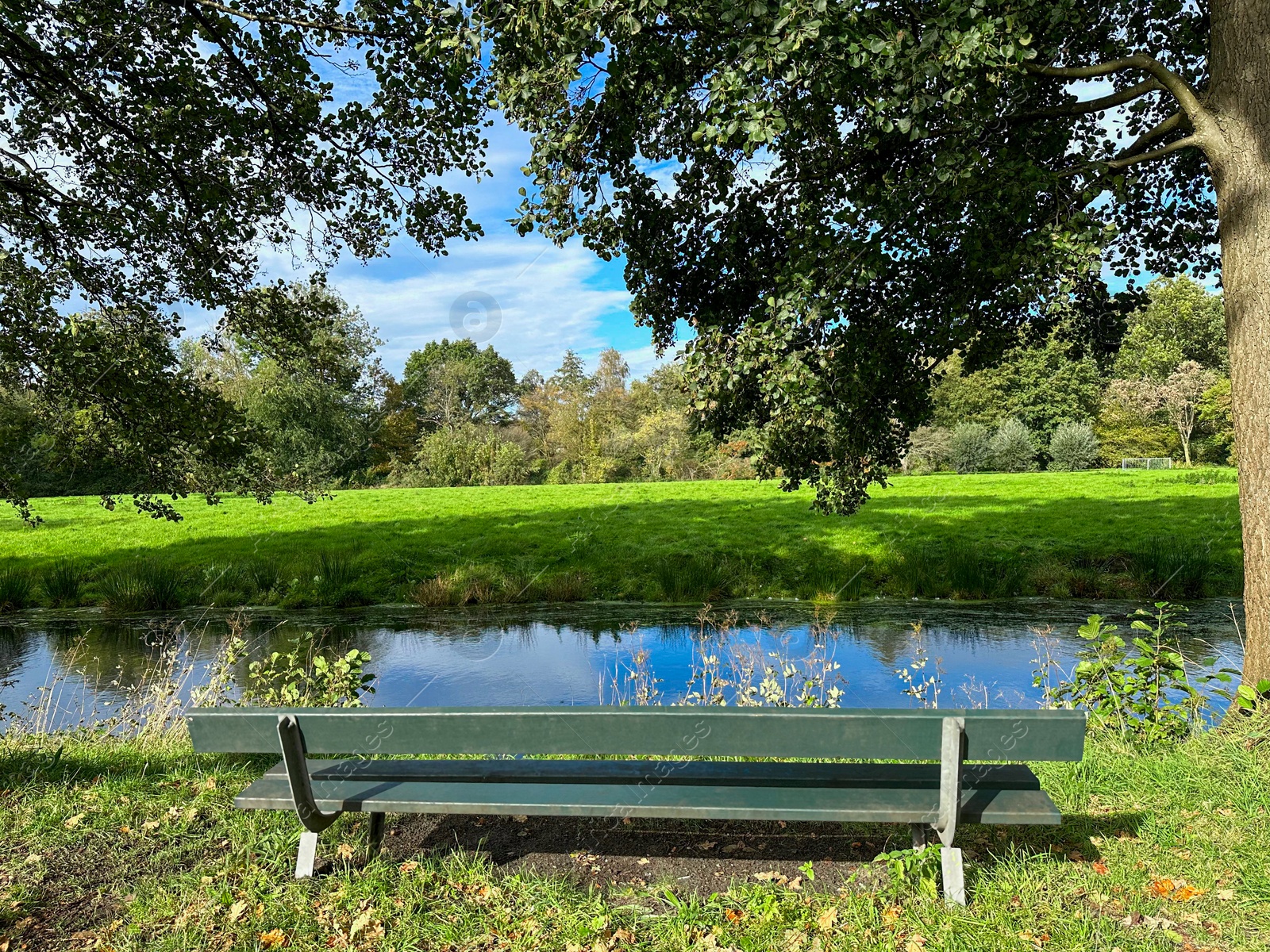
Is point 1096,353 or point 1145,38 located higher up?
point 1145,38

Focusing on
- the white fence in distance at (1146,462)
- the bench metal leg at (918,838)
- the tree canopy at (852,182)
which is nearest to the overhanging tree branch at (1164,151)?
the tree canopy at (852,182)

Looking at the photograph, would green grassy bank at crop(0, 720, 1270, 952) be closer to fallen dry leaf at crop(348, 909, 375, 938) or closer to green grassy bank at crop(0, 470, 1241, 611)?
fallen dry leaf at crop(348, 909, 375, 938)

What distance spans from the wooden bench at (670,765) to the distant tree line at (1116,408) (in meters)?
44.0

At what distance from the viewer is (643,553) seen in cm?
1797

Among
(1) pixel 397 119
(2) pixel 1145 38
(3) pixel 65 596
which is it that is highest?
(2) pixel 1145 38

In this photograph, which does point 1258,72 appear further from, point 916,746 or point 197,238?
point 197,238

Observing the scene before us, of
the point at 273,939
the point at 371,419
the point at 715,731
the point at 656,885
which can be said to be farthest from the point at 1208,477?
the point at 371,419

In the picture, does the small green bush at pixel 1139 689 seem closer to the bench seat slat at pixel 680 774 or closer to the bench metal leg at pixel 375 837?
the bench seat slat at pixel 680 774

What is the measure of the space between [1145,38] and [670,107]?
501 cm

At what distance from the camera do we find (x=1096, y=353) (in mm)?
8039

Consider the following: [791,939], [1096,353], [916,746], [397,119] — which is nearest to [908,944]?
[791,939]

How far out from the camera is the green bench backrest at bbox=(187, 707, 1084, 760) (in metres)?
3.25

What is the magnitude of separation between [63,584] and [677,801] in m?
17.6

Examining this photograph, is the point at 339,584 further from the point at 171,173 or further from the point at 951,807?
the point at 951,807
